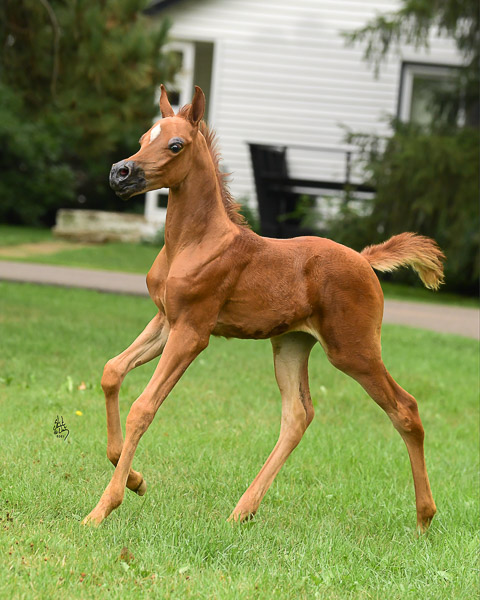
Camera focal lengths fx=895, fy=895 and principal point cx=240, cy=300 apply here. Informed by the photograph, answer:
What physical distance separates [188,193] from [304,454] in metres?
2.29

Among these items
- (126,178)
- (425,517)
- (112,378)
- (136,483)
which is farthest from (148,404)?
(425,517)

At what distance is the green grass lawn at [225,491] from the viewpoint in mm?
3477

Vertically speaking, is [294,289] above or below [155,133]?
below

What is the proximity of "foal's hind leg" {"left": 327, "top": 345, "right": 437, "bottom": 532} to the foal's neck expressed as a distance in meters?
0.85

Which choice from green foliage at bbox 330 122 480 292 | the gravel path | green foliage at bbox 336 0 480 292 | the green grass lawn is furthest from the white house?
the green grass lawn

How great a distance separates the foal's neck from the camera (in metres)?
3.90

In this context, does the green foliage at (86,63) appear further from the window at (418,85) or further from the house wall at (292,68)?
the window at (418,85)

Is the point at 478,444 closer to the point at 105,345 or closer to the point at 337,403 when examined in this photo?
the point at 337,403

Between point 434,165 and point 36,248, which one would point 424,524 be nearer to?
point 434,165

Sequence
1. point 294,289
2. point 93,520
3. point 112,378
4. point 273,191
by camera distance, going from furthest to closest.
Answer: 1. point 273,191
2. point 294,289
3. point 112,378
4. point 93,520

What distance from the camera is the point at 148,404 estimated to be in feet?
12.1

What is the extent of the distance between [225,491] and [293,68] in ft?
55.1

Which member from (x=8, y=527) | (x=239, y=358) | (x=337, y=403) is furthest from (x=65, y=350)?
(x=8, y=527)

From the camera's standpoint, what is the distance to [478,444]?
21.0ft
